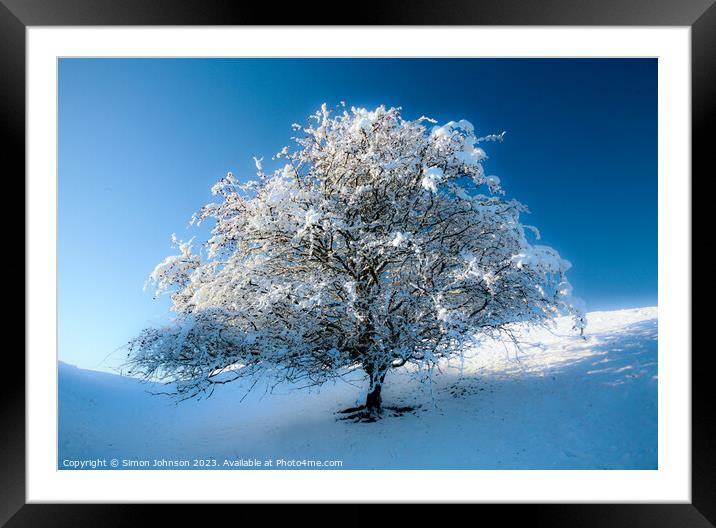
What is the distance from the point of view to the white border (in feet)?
13.6

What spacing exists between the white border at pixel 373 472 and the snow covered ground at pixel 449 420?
1025 millimetres

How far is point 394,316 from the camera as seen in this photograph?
6.52 meters

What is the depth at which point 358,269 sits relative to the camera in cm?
679

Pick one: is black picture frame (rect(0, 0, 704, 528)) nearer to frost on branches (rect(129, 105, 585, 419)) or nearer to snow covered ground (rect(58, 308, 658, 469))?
snow covered ground (rect(58, 308, 658, 469))

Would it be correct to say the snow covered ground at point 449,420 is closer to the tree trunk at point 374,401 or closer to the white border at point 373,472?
the tree trunk at point 374,401

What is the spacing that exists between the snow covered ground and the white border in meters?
1.03
